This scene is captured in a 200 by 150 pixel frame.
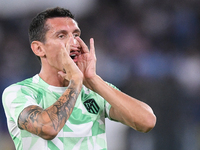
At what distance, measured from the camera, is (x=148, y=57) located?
422 centimetres

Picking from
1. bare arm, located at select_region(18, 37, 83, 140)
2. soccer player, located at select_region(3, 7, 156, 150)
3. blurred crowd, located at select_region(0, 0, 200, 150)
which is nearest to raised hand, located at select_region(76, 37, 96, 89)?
soccer player, located at select_region(3, 7, 156, 150)

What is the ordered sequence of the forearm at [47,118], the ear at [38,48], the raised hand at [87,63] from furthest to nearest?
the ear at [38,48]
the raised hand at [87,63]
the forearm at [47,118]

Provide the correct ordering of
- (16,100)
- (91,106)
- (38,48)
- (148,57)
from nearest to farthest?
(16,100) → (91,106) → (38,48) → (148,57)

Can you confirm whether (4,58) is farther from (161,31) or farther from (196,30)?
(196,30)

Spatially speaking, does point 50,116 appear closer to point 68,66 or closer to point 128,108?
point 68,66

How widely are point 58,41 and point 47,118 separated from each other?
2.45 feet

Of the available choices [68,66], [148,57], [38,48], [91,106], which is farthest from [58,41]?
[148,57]

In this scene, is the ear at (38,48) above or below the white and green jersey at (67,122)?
above

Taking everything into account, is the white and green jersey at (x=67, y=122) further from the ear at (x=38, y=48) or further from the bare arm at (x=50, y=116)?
the ear at (x=38, y=48)

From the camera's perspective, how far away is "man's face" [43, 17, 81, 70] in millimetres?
2232

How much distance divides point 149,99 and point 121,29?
1.13m

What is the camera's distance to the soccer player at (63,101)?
1.77 metres

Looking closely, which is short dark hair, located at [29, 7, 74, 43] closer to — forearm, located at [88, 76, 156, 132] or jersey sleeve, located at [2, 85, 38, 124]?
jersey sleeve, located at [2, 85, 38, 124]

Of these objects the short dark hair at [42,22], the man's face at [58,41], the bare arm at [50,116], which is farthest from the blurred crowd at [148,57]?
the bare arm at [50,116]
